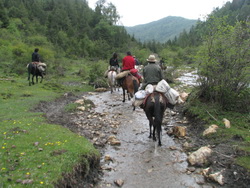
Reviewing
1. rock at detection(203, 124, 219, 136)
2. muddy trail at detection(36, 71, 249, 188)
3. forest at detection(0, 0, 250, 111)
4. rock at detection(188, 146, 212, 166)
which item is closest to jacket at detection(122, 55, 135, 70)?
muddy trail at detection(36, 71, 249, 188)

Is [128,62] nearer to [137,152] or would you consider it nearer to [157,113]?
[157,113]

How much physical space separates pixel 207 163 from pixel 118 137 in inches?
146

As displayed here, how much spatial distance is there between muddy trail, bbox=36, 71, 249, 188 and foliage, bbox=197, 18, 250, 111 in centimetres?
216

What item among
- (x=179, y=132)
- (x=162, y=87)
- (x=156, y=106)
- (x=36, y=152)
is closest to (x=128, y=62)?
(x=162, y=87)

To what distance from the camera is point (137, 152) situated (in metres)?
7.40

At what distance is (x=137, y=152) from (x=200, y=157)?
213 centimetres

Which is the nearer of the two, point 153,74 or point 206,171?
point 206,171

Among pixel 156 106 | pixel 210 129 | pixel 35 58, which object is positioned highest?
pixel 35 58

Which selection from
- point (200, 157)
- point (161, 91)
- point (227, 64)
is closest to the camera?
point (200, 157)

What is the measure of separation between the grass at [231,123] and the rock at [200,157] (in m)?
0.86

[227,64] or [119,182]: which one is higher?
[227,64]

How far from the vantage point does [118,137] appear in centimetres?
876

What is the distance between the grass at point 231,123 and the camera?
21.3 feet

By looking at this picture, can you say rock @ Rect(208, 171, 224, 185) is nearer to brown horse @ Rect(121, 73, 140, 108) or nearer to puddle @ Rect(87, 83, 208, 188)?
puddle @ Rect(87, 83, 208, 188)
